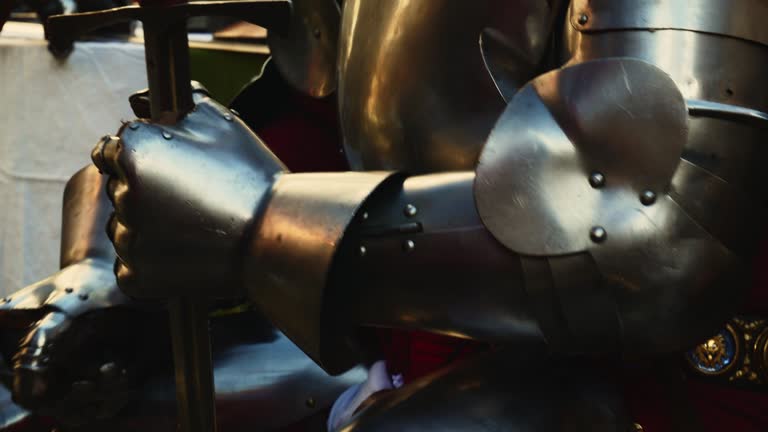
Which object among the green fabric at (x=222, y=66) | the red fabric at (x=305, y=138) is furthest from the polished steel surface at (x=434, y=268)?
the green fabric at (x=222, y=66)

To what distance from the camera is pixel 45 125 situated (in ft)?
6.13

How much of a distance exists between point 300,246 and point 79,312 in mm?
500

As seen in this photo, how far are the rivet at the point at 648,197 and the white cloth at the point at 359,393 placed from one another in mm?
524

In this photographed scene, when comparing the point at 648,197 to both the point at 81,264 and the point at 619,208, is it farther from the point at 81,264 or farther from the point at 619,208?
the point at 81,264

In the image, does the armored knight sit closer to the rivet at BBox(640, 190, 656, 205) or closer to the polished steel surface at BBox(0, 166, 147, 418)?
the rivet at BBox(640, 190, 656, 205)

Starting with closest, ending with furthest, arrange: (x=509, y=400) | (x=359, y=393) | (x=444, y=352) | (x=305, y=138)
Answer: (x=509, y=400) → (x=444, y=352) → (x=359, y=393) → (x=305, y=138)

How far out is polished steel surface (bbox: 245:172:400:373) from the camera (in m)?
0.74

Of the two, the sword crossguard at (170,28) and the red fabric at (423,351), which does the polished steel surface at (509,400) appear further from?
the sword crossguard at (170,28)

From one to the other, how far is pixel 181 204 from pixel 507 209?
0.93 feet

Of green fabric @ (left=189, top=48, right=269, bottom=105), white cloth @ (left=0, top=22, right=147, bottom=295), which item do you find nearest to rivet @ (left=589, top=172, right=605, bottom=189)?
green fabric @ (left=189, top=48, right=269, bottom=105)

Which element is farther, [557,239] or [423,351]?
[423,351]

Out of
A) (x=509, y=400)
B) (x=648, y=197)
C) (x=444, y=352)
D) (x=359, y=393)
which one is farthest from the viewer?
(x=359, y=393)

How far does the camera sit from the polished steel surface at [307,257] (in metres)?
0.74

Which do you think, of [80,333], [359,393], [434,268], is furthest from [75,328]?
[434,268]
